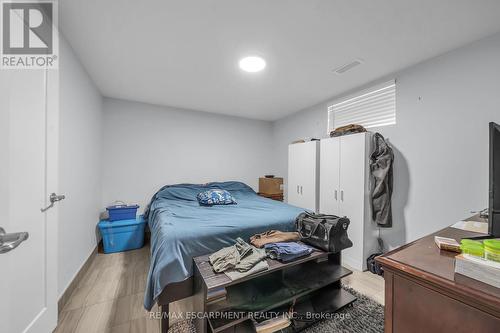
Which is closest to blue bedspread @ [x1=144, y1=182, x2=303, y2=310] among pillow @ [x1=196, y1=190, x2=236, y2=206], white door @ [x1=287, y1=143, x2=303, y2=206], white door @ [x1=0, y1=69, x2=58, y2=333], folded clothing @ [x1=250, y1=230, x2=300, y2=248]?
folded clothing @ [x1=250, y1=230, x2=300, y2=248]

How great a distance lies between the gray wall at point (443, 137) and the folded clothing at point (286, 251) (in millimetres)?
1542

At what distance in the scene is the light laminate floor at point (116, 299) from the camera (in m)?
1.49

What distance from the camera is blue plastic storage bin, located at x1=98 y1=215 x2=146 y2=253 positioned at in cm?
277

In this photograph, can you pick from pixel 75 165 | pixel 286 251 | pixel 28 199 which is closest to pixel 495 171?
pixel 286 251

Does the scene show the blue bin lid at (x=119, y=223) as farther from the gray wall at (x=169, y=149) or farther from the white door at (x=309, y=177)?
the white door at (x=309, y=177)

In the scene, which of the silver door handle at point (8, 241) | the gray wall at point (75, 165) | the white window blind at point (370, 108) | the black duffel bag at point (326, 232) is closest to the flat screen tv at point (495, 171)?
the black duffel bag at point (326, 232)

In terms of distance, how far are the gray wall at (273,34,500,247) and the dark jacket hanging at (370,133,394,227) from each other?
16 cm

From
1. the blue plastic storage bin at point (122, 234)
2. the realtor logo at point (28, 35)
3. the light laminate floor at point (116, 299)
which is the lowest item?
the light laminate floor at point (116, 299)

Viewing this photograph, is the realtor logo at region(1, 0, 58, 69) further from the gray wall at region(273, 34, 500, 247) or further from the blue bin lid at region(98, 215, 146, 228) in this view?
the gray wall at region(273, 34, 500, 247)

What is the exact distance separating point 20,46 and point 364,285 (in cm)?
341

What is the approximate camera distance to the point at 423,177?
2168 millimetres

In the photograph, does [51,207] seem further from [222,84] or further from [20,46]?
[222,84]

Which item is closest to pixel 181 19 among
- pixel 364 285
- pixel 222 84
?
pixel 222 84

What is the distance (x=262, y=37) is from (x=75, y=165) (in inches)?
90.1
